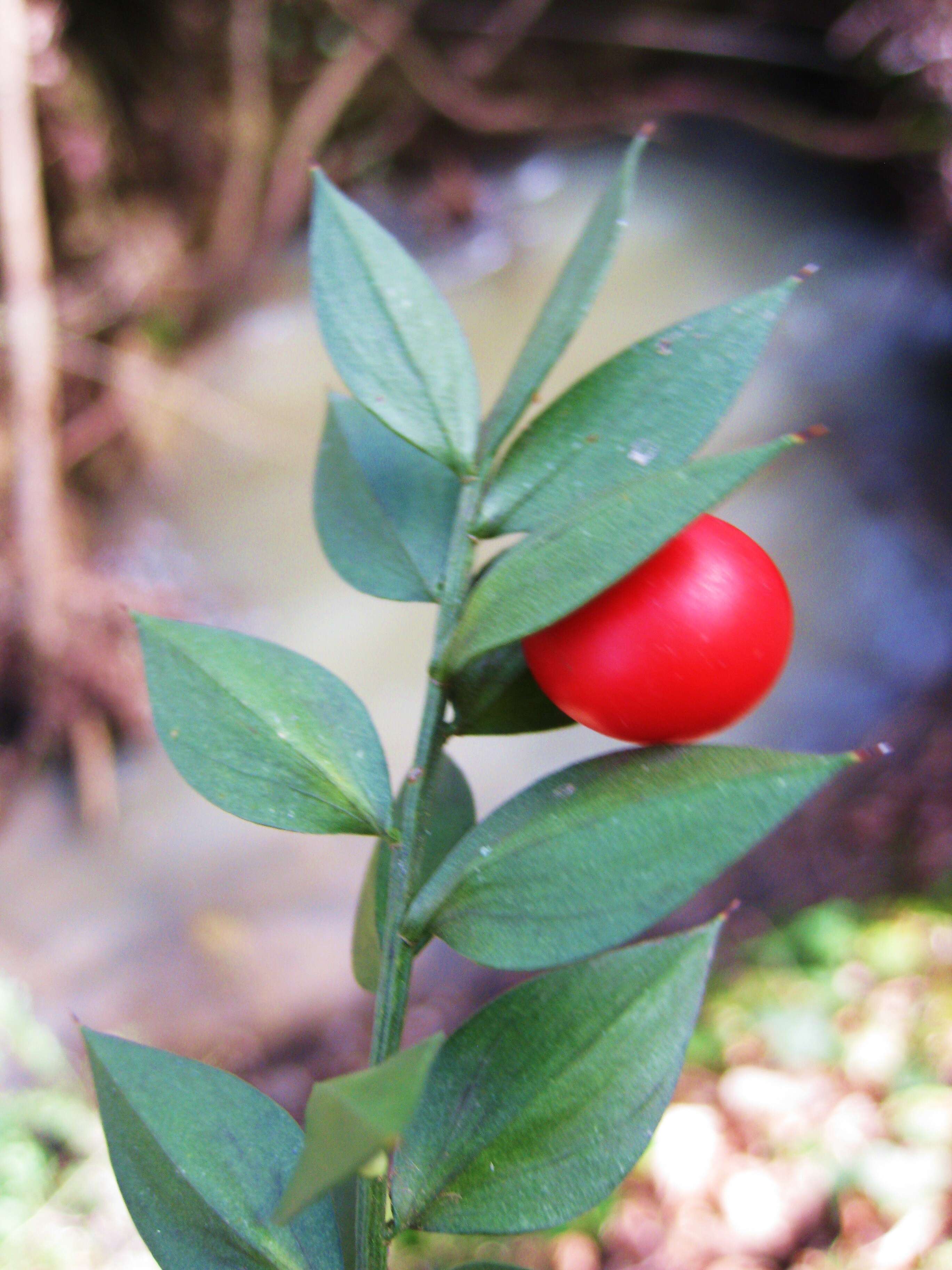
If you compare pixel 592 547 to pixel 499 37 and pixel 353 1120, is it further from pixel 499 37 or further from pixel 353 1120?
pixel 499 37

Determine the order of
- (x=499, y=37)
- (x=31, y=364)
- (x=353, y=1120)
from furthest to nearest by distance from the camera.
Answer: (x=499, y=37), (x=31, y=364), (x=353, y=1120)

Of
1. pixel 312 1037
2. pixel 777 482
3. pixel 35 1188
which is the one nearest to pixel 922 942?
pixel 312 1037

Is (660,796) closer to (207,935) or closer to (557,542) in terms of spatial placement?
(557,542)

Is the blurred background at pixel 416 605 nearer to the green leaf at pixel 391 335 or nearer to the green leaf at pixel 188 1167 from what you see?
the green leaf at pixel 188 1167

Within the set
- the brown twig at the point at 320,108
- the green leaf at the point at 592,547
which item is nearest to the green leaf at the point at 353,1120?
the green leaf at the point at 592,547

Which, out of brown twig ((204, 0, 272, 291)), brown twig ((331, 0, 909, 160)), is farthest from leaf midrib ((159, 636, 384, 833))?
brown twig ((331, 0, 909, 160))

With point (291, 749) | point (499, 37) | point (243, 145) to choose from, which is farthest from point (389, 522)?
point (499, 37)
